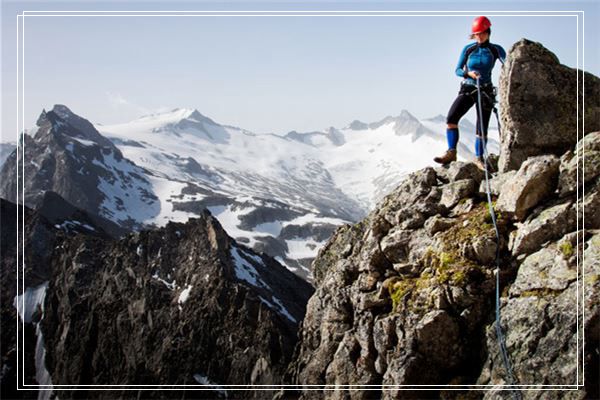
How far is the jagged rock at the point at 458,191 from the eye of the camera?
17203 millimetres

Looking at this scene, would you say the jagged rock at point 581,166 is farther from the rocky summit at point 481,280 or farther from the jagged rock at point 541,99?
the jagged rock at point 541,99

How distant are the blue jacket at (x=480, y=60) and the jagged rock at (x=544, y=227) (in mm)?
5528

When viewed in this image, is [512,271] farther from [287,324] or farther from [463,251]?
[287,324]

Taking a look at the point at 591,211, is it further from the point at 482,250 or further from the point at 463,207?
the point at 463,207

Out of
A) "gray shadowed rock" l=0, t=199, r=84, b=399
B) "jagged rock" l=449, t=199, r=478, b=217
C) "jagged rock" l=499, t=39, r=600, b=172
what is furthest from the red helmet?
"gray shadowed rock" l=0, t=199, r=84, b=399

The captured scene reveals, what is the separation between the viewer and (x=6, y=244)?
183 m

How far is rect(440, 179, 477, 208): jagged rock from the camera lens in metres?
17.2

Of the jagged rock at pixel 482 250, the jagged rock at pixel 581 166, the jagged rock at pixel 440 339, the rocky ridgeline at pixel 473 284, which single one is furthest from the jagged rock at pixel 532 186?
the jagged rock at pixel 440 339

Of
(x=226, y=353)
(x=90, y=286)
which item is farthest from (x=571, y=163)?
(x=90, y=286)

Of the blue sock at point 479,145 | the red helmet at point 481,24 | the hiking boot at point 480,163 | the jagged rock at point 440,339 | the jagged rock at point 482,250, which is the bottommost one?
the jagged rock at point 440,339

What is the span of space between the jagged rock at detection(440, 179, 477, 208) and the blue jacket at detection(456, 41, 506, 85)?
3.24m

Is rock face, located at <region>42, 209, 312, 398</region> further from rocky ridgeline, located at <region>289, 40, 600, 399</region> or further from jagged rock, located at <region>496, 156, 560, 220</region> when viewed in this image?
jagged rock, located at <region>496, 156, 560, 220</region>

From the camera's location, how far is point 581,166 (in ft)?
46.3

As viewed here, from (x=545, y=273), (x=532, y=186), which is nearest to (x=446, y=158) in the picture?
(x=532, y=186)
